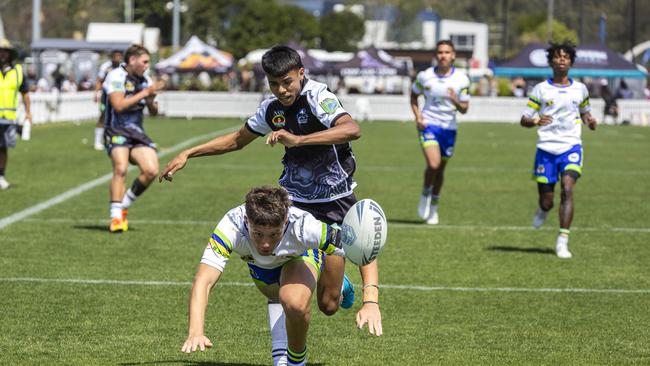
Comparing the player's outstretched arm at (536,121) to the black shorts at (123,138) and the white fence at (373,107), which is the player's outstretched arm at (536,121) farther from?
the white fence at (373,107)

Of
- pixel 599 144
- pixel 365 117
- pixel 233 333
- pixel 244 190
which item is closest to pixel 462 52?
pixel 365 117

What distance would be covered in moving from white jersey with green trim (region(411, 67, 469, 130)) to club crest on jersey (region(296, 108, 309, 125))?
8.46m

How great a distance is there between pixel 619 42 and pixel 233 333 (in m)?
113

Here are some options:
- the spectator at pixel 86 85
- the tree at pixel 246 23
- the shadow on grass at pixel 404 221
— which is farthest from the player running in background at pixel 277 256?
the tree at pixel 246 23

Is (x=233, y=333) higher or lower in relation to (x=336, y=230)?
lower

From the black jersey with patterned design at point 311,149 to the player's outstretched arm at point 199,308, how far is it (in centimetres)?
133

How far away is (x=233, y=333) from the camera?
8.84 meters

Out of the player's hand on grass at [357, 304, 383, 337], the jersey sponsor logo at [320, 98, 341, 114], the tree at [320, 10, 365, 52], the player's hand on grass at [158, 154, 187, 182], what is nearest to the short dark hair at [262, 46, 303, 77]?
the jersey sponsor logo at [320, 98, 341, 114]

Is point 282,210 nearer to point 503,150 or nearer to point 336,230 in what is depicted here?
point 336,230

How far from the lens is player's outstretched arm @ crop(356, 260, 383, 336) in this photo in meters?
7.03

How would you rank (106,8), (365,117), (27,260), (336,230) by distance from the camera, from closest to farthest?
(336,230) → (27,260) → (365,117) → (106,8)

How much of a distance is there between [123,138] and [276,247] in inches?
313

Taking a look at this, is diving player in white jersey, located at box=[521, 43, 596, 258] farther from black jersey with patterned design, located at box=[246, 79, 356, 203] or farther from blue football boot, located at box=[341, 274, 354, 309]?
black jersey with patterned design, located at box=[246, 79, 356, 203]

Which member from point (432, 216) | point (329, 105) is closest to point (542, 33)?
point (432, 216)
